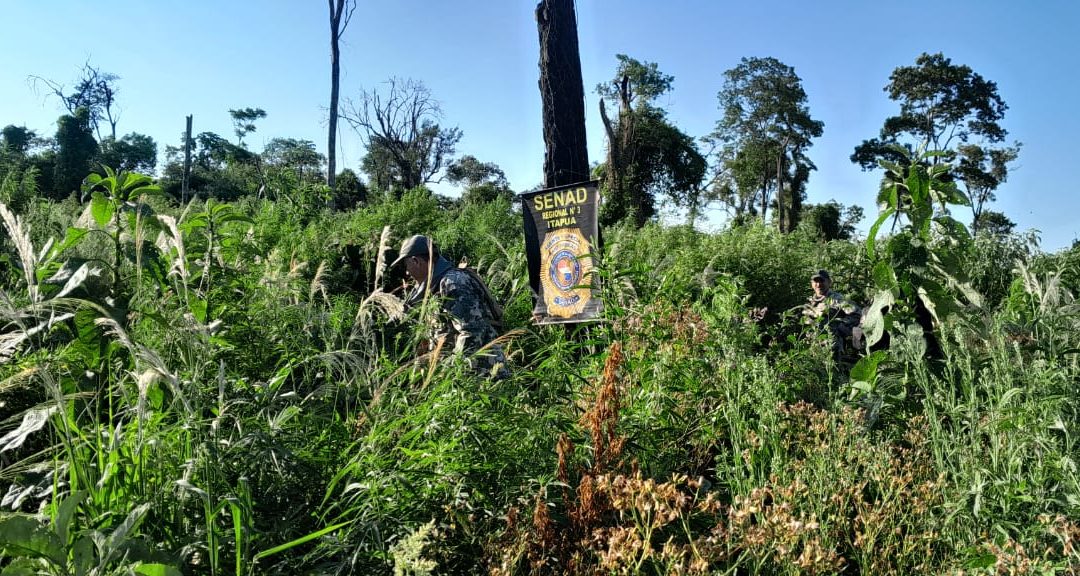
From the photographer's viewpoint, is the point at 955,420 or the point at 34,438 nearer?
the point at 955,420

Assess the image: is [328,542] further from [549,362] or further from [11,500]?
[549,362]

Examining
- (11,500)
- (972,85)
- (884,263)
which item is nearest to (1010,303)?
(884,263)

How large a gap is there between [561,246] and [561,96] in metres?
2.09

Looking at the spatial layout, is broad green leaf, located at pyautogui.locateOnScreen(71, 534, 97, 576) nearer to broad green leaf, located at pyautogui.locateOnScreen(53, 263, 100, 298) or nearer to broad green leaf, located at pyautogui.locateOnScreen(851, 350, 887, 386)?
broad green leaf, located at pyautogui.locateOnScreen(53, 263, 100, 298)

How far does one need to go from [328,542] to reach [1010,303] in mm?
2879

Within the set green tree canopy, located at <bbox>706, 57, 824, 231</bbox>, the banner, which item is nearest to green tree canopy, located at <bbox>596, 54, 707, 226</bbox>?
green tree canopy, located at <bbox>706, 57, 824, 231</bbox>

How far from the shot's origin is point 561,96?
655cm

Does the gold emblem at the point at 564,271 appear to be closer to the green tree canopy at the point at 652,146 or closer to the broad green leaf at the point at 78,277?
→ the broad green leaf at the point at 78,277

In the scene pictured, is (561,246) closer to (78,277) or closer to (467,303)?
(467,303)

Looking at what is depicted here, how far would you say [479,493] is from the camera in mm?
1873

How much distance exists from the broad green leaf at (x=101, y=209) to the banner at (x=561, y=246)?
2.94m

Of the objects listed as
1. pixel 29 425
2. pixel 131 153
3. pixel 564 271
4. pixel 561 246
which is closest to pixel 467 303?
pixel 564 271

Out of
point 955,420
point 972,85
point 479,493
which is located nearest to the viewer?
point 479,493

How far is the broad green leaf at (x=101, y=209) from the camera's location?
253cm
